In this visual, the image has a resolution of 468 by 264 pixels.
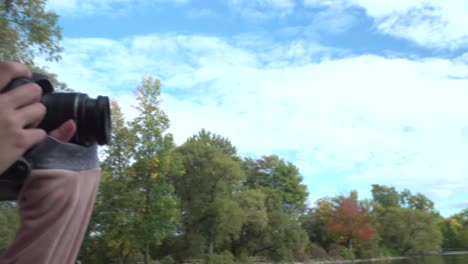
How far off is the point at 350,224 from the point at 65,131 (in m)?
41.1

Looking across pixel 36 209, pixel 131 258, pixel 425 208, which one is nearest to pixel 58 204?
pixel 36 209

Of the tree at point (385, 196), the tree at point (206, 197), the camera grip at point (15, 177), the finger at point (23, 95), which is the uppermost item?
the tree at point (385, 196)

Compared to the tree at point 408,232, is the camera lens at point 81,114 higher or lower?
lower

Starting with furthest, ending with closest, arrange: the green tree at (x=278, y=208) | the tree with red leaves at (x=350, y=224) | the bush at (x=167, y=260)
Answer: the tree with red leaves at (x=350, y=224) → the green tree at (x=278, y=208) → the bush at (x=167, y=260)

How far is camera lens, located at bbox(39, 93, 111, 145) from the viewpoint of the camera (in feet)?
2.19

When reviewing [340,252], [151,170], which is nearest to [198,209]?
[151,170]

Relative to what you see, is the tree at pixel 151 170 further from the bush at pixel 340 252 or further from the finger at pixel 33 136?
the bush at pixel 340 252

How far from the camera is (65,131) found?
26.8 inches

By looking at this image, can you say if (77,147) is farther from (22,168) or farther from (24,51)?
(24,51)

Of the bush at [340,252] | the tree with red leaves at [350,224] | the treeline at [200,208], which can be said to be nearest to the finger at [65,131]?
the treeline at [200,208]

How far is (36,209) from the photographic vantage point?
2.17 ft

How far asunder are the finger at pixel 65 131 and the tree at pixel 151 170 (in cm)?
1917

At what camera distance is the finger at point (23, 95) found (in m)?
0.60

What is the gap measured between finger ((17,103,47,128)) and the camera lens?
0.03 m
